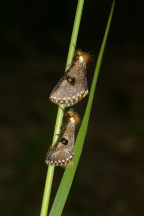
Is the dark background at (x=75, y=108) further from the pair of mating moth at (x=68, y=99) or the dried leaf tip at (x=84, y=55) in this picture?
the dried leaf tip at (x=84, y=55)

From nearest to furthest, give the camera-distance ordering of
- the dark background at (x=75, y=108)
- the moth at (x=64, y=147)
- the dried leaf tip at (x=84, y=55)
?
the moth at (x=64, y=147)
the dried leaf tip at (x=84, y=55)
the dark background at (x=75, y=108)

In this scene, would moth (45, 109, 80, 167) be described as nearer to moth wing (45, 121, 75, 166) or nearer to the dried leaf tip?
moth wing (45, 121, 75, 166)

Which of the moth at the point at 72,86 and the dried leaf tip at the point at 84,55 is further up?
the dried leaf tip at the point at 84,55

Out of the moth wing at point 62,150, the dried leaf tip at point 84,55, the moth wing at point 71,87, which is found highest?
the dried leaf tip at point 84,55

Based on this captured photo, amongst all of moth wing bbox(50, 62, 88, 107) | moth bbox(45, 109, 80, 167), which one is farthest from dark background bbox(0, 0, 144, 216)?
moth wing bbox(50, 62, 88, 107)

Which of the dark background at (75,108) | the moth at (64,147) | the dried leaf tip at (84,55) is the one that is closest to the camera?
the moth at (64,147)

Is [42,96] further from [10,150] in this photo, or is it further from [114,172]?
[114,172]

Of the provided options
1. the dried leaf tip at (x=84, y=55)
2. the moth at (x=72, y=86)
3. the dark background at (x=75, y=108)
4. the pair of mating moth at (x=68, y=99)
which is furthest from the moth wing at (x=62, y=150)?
the dark background at (x=75, y=108)
